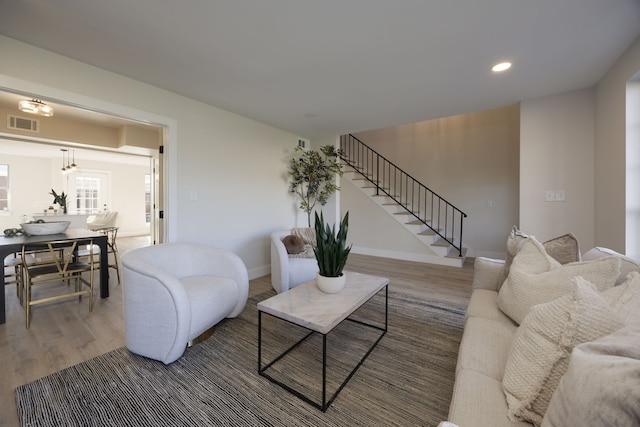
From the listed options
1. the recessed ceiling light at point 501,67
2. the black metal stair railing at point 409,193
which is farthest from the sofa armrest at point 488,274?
the black metal stair railing at point 409,193

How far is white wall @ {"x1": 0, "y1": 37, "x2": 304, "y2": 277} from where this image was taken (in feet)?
6.89

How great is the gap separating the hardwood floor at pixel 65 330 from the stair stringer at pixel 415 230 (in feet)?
2.78

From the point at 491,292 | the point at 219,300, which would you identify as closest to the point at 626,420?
the point at 491,292

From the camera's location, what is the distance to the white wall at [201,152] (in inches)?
82.7

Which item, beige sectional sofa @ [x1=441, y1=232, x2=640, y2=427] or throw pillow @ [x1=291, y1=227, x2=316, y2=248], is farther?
throw pillow @ [x1=291, y1=227, x2=316, y2=248]

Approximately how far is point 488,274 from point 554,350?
1325mm

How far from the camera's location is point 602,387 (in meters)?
0.54

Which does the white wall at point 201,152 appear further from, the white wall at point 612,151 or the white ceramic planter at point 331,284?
the white wall at point 612,151

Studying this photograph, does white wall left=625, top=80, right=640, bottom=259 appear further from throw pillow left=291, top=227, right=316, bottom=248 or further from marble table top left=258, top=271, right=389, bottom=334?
throw pillow left=291, top=227, right=316, bottom=248

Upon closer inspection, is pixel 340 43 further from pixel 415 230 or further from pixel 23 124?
pixel 23 124

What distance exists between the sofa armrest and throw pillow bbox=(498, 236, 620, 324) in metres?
0.45

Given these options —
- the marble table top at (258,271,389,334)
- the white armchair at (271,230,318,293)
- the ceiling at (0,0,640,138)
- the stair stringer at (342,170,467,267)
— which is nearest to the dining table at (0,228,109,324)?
the ceiling at (0,0,640,138)

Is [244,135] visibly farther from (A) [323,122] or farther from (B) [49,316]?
(B) [49,316]

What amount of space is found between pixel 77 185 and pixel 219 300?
26.0 ft
